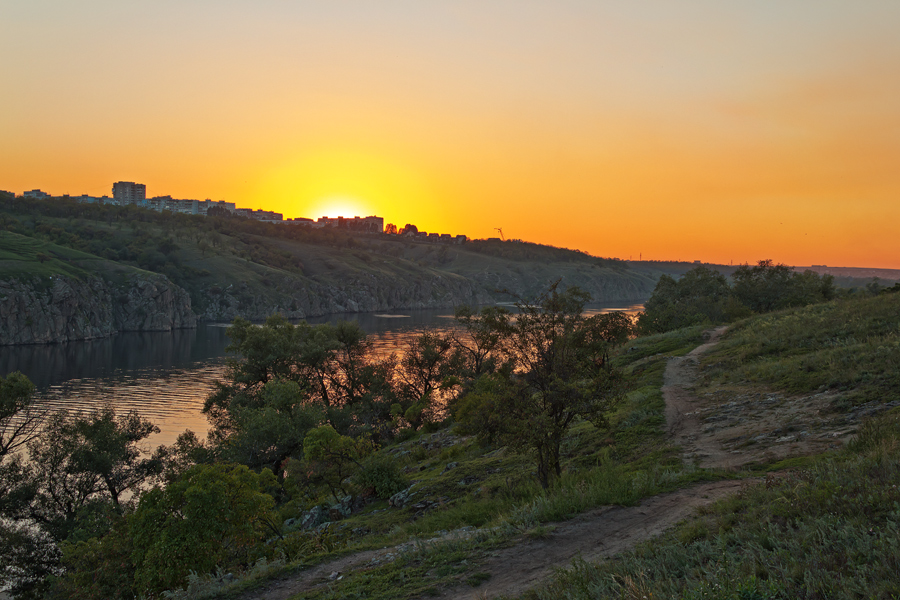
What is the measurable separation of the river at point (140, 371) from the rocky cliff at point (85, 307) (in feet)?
17.7

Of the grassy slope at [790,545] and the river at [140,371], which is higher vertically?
the grassy slope at [790,545]

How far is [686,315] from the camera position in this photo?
202ft

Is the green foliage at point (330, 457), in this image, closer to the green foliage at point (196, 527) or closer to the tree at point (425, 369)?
the green foliage at point (196, 527)

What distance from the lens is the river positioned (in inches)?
2499

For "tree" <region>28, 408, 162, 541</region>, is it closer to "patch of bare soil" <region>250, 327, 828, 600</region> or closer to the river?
the river

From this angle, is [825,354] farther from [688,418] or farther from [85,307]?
[85,307]

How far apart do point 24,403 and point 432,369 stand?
101 feet

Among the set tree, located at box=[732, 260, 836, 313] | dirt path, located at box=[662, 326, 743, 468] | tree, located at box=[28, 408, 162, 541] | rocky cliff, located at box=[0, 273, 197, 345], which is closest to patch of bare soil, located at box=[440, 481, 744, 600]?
dirt path, located at box=[662, 326, 743, 468]

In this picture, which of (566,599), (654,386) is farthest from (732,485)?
(654,386)

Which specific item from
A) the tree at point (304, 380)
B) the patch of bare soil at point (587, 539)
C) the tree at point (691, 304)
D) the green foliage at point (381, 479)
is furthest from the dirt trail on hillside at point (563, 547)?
the tree at point (691, 304)

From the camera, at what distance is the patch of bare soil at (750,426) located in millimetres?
14035

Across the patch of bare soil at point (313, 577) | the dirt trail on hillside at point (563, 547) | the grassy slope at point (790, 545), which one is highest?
the grassy slope at point (790, 545)

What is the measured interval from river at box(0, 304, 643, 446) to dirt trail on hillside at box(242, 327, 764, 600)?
157 feet

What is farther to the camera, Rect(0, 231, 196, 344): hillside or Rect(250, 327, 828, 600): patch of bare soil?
Rect(0, 231, 196, 344): hillside
